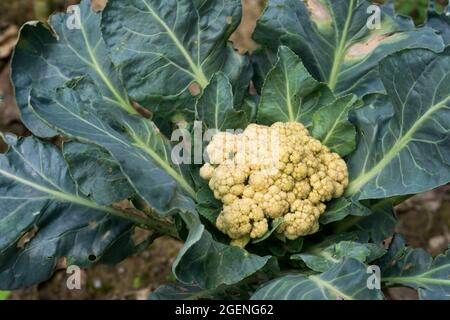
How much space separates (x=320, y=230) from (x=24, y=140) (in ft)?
2.95

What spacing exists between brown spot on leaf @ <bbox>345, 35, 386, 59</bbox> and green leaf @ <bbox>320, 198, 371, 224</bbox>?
1.57ft

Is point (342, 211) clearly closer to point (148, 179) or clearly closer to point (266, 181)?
point (266, 181)

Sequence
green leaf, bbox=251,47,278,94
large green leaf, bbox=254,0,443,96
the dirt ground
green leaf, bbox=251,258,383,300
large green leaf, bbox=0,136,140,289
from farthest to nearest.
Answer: the dirt ground, green leaf, bbox=251,47,278,94, large green leaf, bbox=254,0,443,96, large green leaf, bbox=0,136,140,289, green leaf, bbox=251,258,383,300

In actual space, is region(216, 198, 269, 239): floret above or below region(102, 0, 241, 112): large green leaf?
below

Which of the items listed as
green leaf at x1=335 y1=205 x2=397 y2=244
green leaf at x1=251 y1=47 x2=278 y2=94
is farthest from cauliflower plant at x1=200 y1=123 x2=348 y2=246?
green leaf at x1=251 y1=47 x2=278 y2=94

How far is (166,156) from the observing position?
179 centimetres

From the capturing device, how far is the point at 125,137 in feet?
5.73

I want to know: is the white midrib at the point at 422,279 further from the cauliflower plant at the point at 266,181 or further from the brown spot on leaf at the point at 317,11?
the brown spot on leaf at the point at 317,11

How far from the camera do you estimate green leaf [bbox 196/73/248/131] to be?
1.74 meters

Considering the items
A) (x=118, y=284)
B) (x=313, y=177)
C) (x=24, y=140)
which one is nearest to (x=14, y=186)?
(x=24, y=140)

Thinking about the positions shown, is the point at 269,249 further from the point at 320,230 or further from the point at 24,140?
the point at 24,140

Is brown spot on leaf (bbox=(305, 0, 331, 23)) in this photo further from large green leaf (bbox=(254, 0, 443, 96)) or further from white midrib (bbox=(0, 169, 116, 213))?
white midrib (bbox=(0, 169, 116, 213))

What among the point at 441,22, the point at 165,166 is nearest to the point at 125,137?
the point at 165,166

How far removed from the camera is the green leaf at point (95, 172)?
63.9 inches
